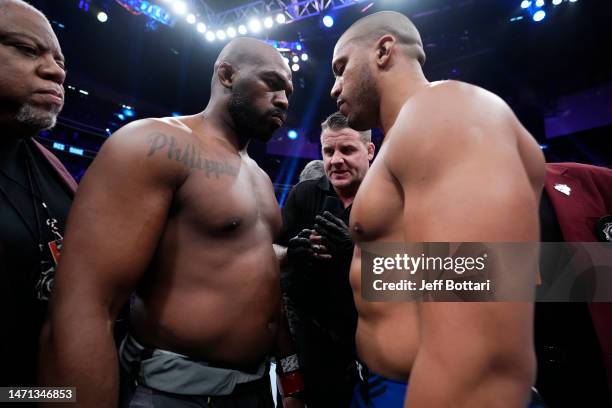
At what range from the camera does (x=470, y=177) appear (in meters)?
0.75

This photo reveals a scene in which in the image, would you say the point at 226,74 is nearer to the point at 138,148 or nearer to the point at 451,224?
the point at 138,148

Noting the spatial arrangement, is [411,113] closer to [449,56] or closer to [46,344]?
[46,344]

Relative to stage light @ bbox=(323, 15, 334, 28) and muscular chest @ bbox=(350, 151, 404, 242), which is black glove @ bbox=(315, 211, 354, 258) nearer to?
muscular chest @ bbox=(350, 151, 404, 242)

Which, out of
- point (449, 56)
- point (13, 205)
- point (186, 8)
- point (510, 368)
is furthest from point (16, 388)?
point (449, 56)

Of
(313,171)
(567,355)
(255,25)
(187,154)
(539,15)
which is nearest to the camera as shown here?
(567,355)

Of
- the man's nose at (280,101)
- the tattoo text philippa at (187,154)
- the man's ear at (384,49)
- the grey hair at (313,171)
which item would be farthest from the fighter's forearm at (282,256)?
the grey hair at (313,171)

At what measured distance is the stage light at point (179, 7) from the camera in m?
6.55

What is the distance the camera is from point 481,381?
2.26ft

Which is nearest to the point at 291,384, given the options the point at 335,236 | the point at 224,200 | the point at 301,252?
the point at 301,252

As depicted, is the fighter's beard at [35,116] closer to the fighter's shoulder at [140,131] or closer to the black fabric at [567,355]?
the fighter's shoulder at [140,131]

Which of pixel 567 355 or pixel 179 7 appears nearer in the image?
pixel 567 355

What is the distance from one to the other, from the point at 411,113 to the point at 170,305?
1028mm

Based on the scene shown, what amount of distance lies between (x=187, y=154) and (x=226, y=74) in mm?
659

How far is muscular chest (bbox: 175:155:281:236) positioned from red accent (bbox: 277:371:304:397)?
740 millimetres
